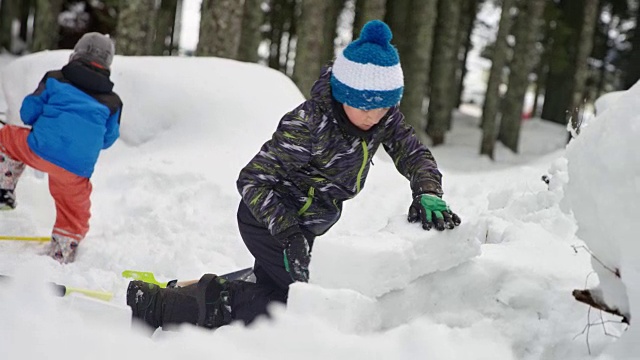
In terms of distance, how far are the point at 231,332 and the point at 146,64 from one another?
5650mm

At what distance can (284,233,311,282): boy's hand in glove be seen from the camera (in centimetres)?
277

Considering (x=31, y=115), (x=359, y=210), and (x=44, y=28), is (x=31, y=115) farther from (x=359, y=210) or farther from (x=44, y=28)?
(x=44, y=28)

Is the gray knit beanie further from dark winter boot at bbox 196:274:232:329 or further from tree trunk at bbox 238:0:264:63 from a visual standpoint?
tree trunk at bbox 238:0:264:63

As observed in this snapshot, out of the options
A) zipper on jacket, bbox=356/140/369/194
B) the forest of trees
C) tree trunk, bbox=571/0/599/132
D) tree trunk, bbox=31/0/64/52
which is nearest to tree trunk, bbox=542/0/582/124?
the forest of trees

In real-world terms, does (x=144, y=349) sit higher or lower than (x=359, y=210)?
higher

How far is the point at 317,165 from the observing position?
311 centimetres

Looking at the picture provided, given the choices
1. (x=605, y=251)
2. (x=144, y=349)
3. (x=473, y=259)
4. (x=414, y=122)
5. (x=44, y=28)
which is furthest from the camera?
(x=44, y=28)

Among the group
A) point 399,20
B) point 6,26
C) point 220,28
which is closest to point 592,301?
point 220,28

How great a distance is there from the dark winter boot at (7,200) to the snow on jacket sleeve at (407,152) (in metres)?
3.06

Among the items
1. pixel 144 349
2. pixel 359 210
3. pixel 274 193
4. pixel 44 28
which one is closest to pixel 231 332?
pixel 144 349

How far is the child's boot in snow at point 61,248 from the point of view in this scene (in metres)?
4.40

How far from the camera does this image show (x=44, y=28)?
13.5 meters

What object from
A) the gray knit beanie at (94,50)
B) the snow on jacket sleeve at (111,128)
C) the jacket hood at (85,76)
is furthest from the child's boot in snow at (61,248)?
the gray knit beanie at (94,50)

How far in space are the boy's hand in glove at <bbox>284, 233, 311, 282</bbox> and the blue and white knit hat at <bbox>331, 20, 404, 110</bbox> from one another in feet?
2.17
